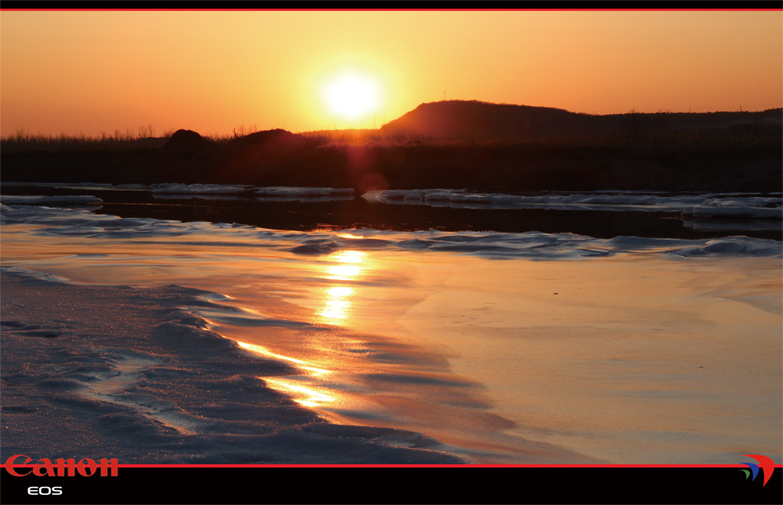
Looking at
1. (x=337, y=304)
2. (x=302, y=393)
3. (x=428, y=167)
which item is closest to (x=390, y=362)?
(x=302, y=393)

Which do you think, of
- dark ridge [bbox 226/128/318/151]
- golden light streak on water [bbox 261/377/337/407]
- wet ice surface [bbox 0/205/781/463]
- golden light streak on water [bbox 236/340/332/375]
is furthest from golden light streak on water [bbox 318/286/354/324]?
dark ridge [bbox 226/128/318/151]

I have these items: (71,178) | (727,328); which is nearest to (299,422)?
(727,328)

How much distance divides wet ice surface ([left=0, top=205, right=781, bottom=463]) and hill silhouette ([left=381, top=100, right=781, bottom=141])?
86906 millimetres

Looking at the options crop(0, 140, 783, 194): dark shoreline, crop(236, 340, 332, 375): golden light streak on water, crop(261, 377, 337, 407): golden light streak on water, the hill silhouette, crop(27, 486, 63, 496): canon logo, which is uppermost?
the hill silhouette

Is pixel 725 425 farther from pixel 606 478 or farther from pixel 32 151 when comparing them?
pixel 32 151

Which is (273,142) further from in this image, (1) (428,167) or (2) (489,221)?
(2) (489,221)

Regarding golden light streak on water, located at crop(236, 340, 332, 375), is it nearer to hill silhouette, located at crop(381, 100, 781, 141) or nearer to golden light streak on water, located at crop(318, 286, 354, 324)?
golden light streak on water, located at crop(318, 286, 354, 324)

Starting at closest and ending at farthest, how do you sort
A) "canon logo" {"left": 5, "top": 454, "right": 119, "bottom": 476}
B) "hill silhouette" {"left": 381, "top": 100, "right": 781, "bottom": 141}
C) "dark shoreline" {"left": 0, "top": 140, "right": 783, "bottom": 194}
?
"canon logo" {"left": 5, "top": 454, "right": 119, "bottom": 476}, "dark shoreline" {"left": 0, "top": 140, "right": 783, "bottom": 194}, "hill silhouette" {"left": 381, "top": 100, "right": 781, "bottom": 141}

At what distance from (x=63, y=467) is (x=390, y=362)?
208cm

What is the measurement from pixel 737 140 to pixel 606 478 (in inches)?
1597

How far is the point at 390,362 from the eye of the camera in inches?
157

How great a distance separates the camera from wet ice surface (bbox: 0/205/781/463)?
2709 millimetres

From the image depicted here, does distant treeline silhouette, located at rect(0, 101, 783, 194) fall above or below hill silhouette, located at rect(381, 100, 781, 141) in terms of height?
below

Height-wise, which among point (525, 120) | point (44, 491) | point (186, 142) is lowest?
point (44, 491)
